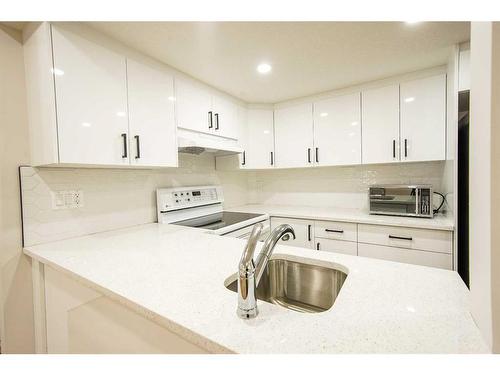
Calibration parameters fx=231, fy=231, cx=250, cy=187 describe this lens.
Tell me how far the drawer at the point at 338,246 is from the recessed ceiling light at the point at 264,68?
1.52 metres

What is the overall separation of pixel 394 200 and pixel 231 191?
1678 millimetres

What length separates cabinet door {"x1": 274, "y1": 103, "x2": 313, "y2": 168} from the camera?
96.8 inches

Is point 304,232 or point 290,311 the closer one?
point 290,311

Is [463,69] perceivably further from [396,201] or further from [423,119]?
[396,201]

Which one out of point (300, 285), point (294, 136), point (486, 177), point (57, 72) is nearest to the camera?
point (486, 177)

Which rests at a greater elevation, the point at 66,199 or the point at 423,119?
the point at 423,119

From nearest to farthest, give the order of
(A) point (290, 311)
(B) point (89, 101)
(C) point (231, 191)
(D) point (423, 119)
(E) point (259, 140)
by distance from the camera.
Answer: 1. (A) point (290, 311)
2. (B) point (89, 101)
3. (D) point (423, 119)
4. (E) point (259, 140)
5. (C) point (231, 191)

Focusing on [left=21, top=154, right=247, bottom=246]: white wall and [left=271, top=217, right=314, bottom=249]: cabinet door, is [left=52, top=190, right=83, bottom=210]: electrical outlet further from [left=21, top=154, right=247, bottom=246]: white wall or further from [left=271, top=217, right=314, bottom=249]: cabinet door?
[left=271, top=217, right=314, bottom=249]: cabinet door

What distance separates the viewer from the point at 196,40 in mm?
1420

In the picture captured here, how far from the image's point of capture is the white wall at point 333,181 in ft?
7.18

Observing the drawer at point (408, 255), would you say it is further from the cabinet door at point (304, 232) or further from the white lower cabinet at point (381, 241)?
the cabinet door at point (304, 232)

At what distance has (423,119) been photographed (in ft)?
6.22

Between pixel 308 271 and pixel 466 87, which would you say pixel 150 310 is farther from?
pixel 466 87

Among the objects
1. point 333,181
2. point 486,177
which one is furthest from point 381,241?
point 486,177
